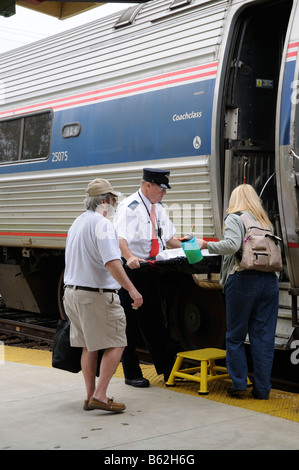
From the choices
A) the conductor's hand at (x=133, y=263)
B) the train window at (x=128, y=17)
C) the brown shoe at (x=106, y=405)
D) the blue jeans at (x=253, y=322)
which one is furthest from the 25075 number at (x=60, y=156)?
the brown shoe at (x=106, y=405)

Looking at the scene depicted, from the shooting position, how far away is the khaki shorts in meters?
4.80

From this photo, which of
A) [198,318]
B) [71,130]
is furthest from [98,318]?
[71,130]

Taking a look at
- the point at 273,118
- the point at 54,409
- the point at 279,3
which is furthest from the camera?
the point at 273,118

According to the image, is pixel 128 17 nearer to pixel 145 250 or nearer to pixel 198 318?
pixel 145 250

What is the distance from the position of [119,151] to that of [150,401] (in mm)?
3022

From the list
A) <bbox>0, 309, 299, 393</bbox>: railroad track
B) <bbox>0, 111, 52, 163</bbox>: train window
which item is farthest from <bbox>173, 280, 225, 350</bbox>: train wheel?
<bbox>0, 111, 52, 163</bbox>: train window

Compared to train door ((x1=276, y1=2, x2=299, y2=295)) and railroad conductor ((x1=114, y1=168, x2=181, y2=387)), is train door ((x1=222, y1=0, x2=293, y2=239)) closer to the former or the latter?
train door ((x1=276, y1=2, x2=299, y2=295))

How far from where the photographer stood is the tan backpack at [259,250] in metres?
5.16

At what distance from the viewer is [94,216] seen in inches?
193

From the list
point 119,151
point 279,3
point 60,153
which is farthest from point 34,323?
point 279,3

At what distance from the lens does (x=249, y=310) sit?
17.2 ft

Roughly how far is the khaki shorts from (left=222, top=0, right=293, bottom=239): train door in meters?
Answer: 1.84

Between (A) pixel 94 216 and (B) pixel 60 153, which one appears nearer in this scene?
(A) pixel 94 216

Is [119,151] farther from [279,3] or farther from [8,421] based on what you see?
[8,421]
